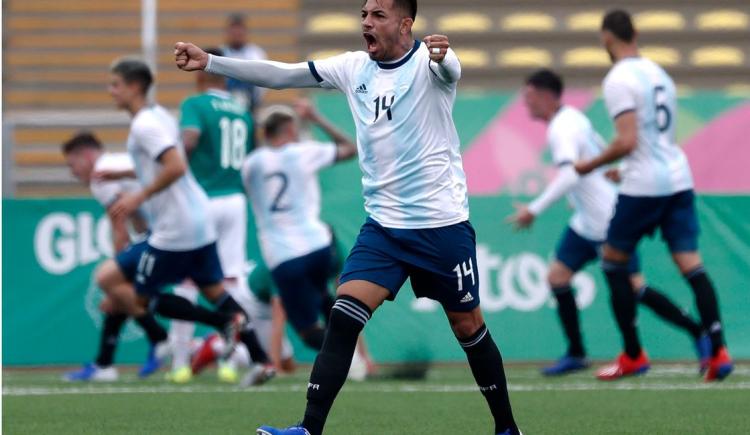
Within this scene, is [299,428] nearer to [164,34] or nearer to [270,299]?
[270,299]

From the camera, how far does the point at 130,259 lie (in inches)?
392

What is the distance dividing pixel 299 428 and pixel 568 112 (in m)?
5.79

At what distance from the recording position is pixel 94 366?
10852mm

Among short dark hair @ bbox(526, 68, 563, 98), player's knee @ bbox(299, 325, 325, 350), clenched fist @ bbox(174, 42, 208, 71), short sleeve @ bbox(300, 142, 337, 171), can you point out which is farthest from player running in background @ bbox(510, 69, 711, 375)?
clenched fist @ bbox(174, 42, 208, 71)

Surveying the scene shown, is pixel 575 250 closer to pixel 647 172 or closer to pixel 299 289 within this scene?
pixel 647 172

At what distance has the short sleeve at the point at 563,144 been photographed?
34.1ft

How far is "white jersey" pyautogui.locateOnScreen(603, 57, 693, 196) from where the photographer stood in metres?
9.15

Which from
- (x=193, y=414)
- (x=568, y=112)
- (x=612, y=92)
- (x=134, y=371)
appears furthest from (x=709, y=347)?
(x=134, y=371)

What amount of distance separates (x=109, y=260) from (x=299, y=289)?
1.51 metres

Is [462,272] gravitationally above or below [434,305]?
above

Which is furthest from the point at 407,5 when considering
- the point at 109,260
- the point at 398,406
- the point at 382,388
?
the point at 109,260

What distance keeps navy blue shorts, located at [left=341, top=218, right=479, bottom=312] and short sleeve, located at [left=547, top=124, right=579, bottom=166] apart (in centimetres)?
459

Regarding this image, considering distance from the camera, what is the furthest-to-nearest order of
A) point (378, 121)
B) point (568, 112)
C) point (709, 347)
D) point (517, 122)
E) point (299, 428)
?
point (517, 122) → point (568, 112) → point (709, 347) → point (378, 121) → point (299, 428)

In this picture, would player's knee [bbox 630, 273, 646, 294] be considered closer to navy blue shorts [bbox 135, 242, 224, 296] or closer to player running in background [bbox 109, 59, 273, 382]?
player running in background [bbox 109, 59, 273, 382]
